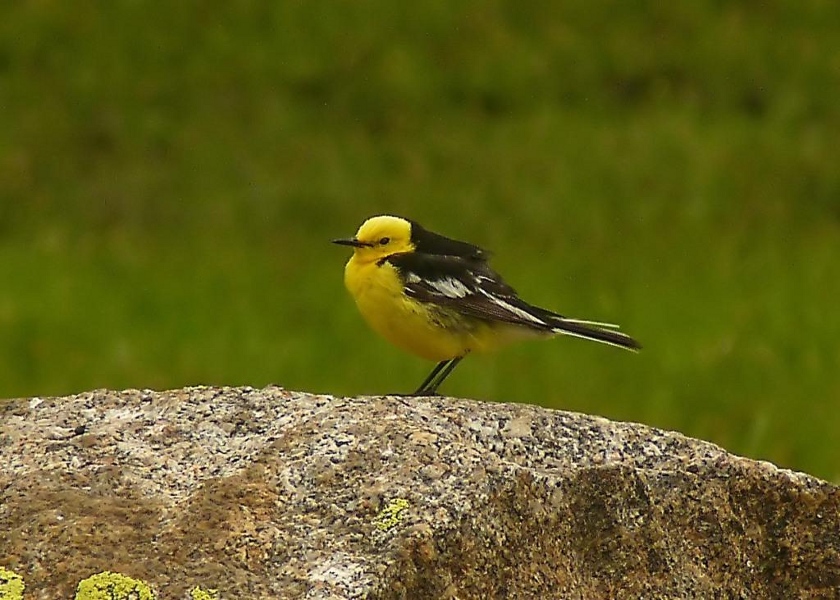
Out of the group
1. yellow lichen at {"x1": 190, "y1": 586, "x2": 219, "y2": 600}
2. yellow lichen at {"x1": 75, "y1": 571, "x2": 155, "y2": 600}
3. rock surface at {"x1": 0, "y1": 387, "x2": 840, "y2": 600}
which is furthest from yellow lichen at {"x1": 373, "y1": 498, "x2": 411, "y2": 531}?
yellow lichen at {"x1": 75, "y1": 571, "x2": 155, "y2": 600}

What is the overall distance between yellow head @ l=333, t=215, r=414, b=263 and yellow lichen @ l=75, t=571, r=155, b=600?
8.53 feet

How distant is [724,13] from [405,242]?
16.2 m

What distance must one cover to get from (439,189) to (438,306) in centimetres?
1208

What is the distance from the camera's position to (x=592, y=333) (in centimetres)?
563

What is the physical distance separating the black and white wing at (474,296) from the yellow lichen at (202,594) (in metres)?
2.30

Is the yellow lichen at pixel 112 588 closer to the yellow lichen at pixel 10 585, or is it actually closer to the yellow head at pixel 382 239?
the yellow lichen at pixel 10 585

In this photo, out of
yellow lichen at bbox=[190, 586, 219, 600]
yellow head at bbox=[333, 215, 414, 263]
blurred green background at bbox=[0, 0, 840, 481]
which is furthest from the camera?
blurred green background at bbox=[0, 0, 840, 481]

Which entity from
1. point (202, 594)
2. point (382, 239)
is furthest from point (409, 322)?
point (202, 594)

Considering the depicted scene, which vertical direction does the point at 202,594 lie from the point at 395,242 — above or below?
below

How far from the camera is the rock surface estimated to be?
11.6 ft

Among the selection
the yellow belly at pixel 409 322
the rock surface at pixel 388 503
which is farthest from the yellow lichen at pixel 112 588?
the yellow belly at pixel 409 322

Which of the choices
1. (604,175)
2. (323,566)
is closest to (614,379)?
(604,175)

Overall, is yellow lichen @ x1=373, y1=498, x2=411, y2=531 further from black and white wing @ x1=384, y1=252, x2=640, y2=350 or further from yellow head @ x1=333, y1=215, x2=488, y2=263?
yellow head @ x1=333, y1=215, x2=488, y2=263

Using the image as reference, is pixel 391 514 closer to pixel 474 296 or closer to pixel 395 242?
pixel 474 296
